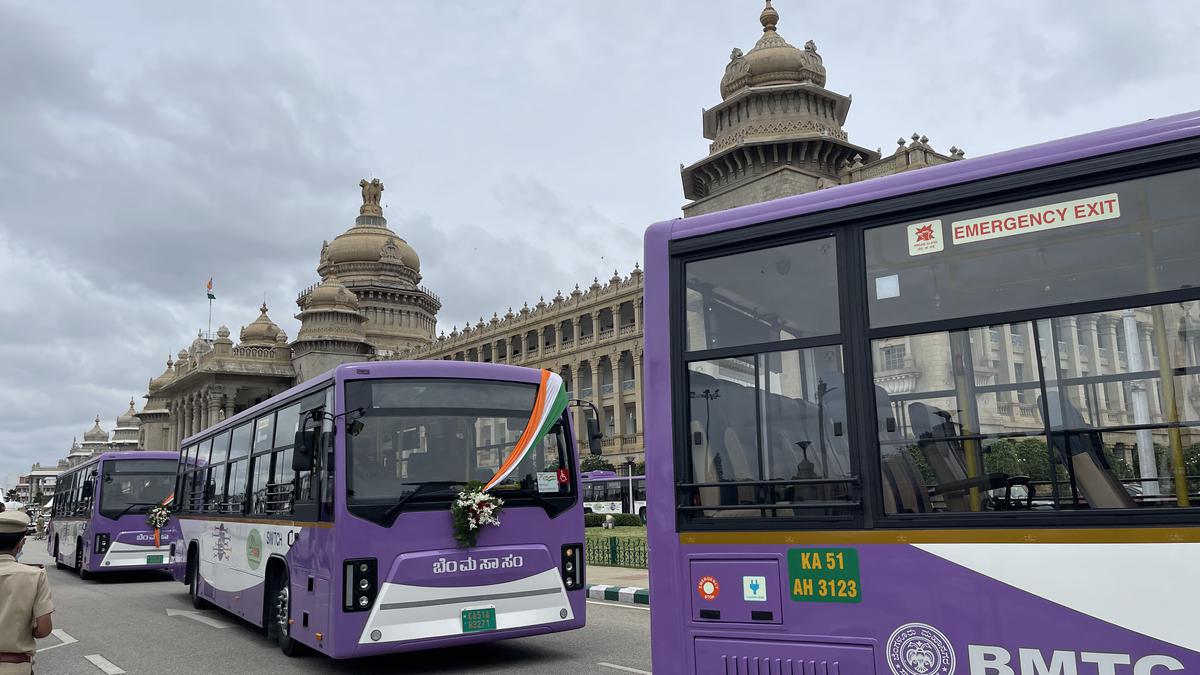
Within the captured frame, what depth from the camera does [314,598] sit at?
8.05 metres

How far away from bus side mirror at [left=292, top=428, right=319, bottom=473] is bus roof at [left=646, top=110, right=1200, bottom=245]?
3961 millimetres

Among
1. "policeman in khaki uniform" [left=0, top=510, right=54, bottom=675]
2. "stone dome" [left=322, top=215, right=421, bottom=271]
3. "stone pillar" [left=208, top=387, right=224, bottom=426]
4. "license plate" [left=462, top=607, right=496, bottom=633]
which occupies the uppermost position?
"stone dome" [left=322, top=215, right=421, bottom=271]

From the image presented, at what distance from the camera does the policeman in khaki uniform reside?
4586 millimetres

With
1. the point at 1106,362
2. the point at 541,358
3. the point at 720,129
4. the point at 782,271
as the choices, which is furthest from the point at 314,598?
the point at 541,358

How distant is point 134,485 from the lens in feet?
63.1

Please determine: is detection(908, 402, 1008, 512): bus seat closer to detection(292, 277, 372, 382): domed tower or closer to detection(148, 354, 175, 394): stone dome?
detection(292, 277, 372, 382): domed tower

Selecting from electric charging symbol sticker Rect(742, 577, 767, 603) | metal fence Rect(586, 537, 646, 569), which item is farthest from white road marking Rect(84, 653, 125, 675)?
metal fence Rect(586, 537, 646, 569)

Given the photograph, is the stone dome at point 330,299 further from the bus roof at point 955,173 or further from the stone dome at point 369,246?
the bus roof at point 955,173

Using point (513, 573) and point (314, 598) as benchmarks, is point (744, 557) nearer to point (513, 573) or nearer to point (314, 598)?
point (513, 573)

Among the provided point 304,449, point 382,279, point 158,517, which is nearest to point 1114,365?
point 304,449

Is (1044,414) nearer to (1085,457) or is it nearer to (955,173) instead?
(1085,457)

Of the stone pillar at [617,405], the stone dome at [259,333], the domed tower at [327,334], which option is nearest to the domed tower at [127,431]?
the stone dome at [259,333]

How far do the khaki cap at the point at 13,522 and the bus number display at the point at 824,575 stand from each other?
3.89 meters

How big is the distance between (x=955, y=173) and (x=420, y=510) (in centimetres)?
522
